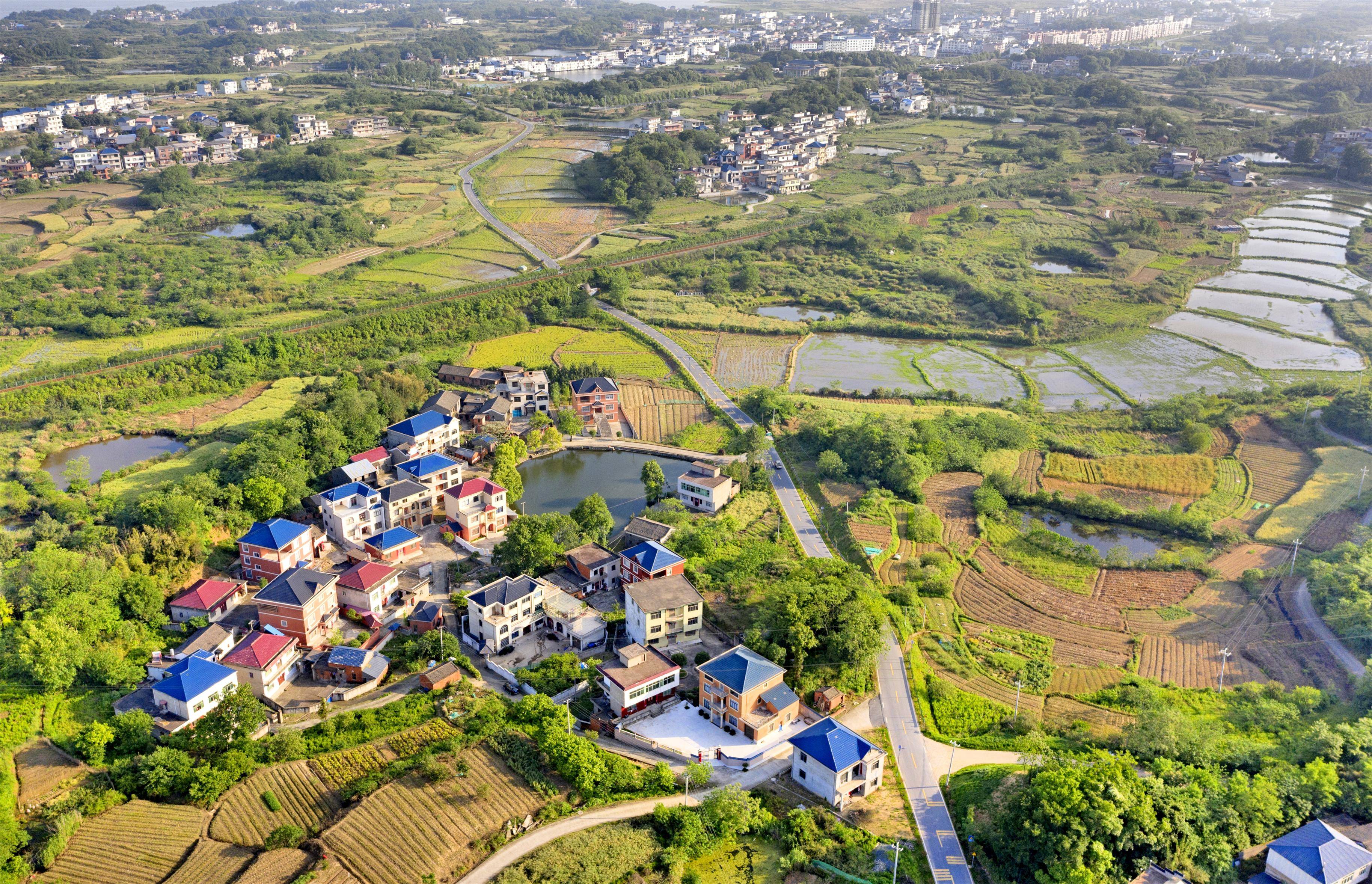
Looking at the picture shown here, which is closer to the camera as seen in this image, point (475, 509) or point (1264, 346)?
point (475, 509)

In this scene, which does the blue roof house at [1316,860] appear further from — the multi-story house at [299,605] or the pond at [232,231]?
the pond at [232,231]

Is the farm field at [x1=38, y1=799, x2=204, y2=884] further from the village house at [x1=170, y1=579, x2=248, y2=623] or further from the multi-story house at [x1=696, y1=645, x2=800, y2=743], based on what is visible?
the multi-story house at [x1=696, y1=645, x2=800, y2=743]

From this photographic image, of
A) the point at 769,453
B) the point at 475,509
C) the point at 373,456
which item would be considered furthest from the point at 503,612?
the point at 769,453

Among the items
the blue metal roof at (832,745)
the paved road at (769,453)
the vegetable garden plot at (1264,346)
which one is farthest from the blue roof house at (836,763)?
the vegetable garden plot at (1264,346)

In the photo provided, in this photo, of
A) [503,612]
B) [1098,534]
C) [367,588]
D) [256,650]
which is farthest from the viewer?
[1098,534]

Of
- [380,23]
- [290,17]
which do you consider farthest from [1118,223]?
[290,17]

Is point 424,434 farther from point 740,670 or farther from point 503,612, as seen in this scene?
point 740,670

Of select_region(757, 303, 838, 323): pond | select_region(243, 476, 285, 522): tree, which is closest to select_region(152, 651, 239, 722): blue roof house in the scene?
select_region(243, 476, 285, 522): tree
